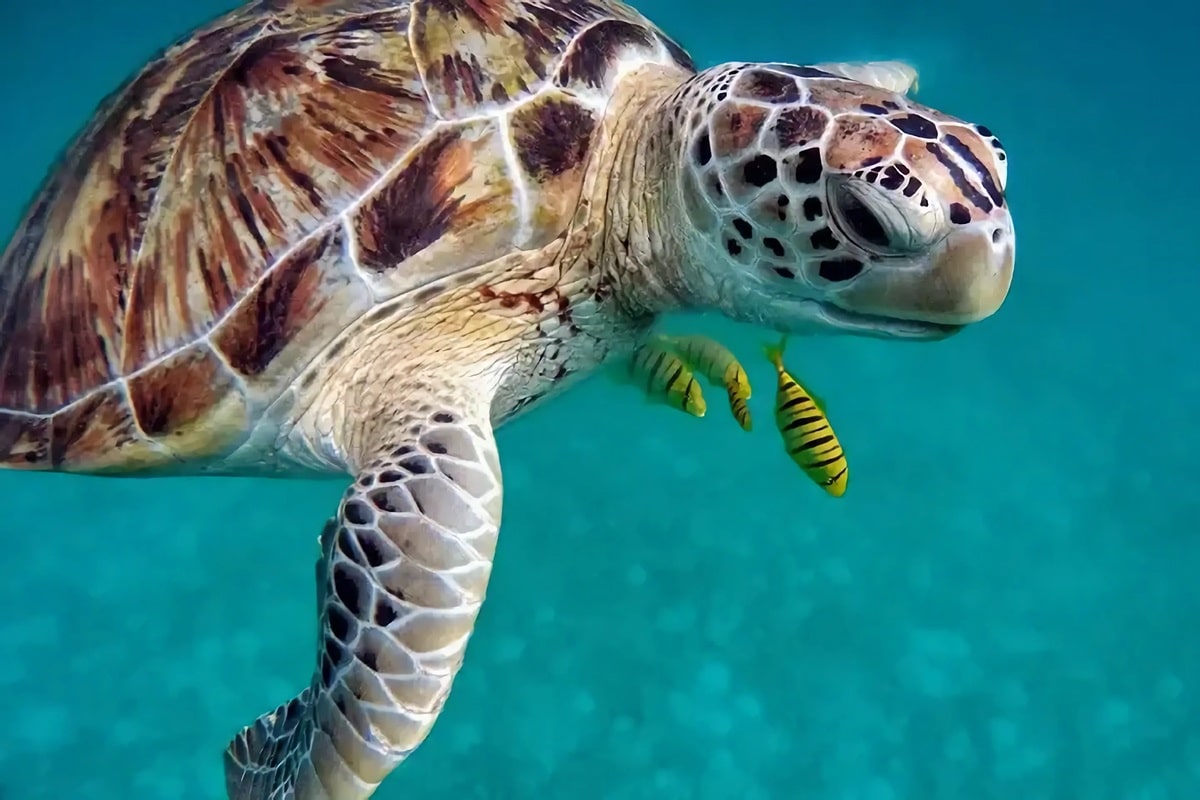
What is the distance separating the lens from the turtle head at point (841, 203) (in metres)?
1.34

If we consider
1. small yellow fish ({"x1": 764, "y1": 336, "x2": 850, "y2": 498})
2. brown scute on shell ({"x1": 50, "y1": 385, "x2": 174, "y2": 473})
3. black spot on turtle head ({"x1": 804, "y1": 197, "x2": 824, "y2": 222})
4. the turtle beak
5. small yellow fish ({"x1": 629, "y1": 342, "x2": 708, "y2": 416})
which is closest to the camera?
the turtle beak

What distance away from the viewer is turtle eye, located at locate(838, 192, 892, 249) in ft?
4.51

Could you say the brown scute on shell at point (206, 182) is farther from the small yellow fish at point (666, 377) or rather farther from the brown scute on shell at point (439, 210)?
the small yellow fish at point (666, 377)

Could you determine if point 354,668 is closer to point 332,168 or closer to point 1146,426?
point 332,168

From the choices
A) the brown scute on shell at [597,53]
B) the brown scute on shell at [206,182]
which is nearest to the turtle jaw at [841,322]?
the brown scute on shell at [597,53]

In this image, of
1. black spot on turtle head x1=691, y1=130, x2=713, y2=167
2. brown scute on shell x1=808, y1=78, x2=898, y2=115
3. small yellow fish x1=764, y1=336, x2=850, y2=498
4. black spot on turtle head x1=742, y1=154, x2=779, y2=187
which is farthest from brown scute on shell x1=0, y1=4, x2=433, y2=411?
small yellow fish x1=764, y1=336, x2=850, y2=498

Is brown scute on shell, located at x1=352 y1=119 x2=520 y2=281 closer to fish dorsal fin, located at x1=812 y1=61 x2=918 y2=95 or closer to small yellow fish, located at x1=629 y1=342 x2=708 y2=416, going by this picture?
small yellow fish, located at x1=629 y1=342 x2=708 y2=416

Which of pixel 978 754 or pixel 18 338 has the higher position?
pixel 18 338

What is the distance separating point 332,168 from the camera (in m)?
1.73

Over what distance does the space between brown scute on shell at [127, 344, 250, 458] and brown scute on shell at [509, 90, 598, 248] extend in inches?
26.5

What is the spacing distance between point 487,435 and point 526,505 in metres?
1.53

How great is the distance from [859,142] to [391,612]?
3.59 ft

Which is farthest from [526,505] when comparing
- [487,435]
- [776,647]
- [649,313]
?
[487,435]

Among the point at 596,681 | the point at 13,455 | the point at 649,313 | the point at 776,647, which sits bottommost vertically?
the point at 596,681
